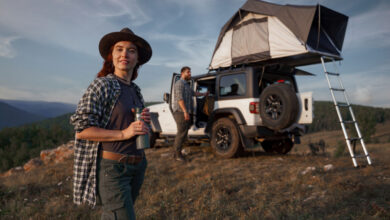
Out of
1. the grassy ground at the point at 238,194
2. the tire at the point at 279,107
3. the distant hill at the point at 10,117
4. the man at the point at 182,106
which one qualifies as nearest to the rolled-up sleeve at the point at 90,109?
the grassy ground at the point at 238,194

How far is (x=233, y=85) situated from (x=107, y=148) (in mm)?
5190

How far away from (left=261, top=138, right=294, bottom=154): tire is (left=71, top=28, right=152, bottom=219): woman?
6648mm

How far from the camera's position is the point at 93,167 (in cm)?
158

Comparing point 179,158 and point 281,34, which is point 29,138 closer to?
point 179,158

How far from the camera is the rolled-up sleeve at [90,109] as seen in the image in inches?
60.3

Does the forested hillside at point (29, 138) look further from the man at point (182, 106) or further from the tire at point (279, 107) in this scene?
the tire at point (279, 107)

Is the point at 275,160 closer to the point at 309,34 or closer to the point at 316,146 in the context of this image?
the point at 316,146

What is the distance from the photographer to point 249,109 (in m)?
6.02

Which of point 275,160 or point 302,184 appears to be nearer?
point 302,184

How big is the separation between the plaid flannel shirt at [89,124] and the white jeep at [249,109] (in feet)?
14.8

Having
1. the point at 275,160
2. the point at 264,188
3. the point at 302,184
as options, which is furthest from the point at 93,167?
the point at 275,160

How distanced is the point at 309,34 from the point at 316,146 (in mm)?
3566

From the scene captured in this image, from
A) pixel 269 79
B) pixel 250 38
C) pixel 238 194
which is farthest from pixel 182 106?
pixel 250 38

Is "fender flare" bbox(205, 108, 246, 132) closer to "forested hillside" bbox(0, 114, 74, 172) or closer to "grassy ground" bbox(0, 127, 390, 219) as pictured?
"grassy ground" bbox(0, 127, 390, 219)
